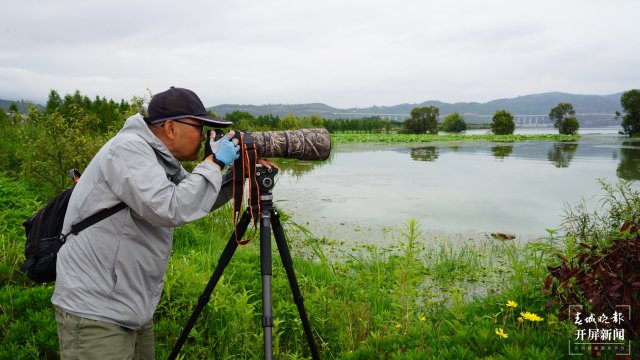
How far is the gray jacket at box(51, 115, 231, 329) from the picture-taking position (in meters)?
1.33

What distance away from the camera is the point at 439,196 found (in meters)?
7.93

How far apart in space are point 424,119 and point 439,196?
38910mm

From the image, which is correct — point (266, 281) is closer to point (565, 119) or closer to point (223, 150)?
point (223, 150)

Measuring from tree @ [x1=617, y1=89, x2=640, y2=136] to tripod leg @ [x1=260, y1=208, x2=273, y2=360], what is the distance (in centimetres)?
4400

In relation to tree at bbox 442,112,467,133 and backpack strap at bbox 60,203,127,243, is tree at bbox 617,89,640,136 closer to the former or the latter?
tree at bbox 442,112,467,133

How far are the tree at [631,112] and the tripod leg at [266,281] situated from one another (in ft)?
144

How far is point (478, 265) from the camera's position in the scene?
4.29m

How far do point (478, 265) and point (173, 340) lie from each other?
126 inches

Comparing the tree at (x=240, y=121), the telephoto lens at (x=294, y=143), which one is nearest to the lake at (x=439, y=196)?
the tree at (x=240, y=121)

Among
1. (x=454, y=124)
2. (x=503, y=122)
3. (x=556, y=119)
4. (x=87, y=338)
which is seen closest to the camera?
(x=87, y=338)

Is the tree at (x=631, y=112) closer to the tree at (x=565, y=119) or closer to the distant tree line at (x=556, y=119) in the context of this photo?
the distant tree line at (x=556, y=119)

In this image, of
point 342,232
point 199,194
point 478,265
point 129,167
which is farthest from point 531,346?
point 342,232

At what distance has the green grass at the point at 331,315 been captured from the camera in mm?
2045

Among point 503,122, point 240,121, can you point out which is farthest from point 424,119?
point 240,121
